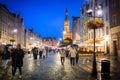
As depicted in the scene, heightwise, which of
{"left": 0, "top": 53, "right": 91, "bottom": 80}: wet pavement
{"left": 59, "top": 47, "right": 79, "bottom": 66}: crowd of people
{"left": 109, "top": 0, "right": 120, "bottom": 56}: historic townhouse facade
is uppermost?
{"left": 109, "top": 0, "right": 120, "bottom": 56}: historic townhouse facade

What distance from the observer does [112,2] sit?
1836 inches

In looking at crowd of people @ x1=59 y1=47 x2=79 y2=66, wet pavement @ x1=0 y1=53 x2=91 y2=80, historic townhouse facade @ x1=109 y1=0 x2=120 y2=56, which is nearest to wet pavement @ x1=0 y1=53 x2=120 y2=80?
wet pavement @ x1=0 y1=53 x2=91 y2=80

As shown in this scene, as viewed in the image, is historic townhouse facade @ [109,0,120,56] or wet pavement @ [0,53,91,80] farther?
historic townhouse facade @ [109,0,120,56]

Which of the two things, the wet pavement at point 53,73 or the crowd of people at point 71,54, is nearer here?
the wet pavement at point 53,73

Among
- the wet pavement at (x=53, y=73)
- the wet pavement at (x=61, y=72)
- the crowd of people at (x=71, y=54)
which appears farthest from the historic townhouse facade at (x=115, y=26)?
the wet pavement at (x=53, y=73)

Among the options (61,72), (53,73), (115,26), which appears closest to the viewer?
(53,73)

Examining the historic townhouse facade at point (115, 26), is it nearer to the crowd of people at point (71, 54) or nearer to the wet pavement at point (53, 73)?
the crowd of people at point (71, 54)

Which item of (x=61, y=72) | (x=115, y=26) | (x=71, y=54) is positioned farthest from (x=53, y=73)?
(x=115, y=26)

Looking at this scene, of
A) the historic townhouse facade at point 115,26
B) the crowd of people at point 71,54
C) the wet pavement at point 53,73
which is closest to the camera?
the wet pavement at point 53,73

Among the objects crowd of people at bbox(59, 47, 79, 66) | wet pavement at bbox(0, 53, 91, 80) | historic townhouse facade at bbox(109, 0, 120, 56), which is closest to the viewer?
wet pavement at bbox(0, 53, 91, 80)

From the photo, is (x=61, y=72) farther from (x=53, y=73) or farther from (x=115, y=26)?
(x=115, y=26)

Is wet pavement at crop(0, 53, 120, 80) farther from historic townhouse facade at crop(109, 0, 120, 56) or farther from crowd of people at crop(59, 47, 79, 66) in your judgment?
historic townhouse facade at crop(109, 0, 120, 56)

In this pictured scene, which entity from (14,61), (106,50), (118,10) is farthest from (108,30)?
(14,61)

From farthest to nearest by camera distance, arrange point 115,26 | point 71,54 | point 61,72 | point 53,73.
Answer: point 115,26, point 71,54, point 61,72, point 53,73
